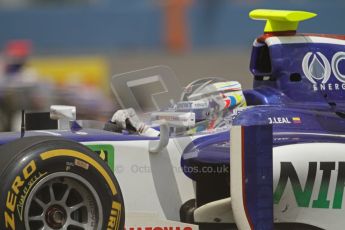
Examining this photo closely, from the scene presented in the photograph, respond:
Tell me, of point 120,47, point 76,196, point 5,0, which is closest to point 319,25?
point 120,47

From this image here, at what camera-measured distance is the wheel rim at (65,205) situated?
4.20m

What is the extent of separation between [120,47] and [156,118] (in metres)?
18.3

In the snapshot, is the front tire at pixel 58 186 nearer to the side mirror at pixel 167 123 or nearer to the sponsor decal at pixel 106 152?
the sponsor decal at pixel 106 152

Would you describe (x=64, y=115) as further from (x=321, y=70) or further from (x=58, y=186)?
(x=321, y=70)

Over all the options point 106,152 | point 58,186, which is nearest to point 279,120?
point 106,152

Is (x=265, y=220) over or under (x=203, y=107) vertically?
under


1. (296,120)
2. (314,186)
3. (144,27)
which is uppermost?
(144,27)

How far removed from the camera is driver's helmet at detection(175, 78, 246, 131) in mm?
5168

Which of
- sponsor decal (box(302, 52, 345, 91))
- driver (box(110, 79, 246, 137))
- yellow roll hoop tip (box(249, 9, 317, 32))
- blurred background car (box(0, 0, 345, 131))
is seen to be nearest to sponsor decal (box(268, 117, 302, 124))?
driver (box(110, 79, 246, 137))

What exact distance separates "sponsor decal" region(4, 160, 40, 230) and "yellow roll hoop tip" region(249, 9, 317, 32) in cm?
205

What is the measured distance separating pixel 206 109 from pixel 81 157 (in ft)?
3.87

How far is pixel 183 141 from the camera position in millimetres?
4793

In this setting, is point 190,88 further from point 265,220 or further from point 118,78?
point 265,220

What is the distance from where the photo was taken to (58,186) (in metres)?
4.29
